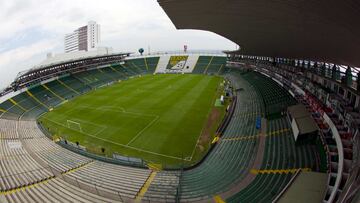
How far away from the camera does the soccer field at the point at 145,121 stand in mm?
25438

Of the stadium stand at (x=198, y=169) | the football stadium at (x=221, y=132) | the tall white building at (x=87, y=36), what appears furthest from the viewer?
the tall white building at (x=87, y=36)

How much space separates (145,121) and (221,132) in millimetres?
11467

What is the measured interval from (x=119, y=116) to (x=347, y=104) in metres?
28.9

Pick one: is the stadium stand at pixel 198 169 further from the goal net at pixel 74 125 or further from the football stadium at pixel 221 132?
the goal net at pixel 74 125

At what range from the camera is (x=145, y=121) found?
33.4 meters

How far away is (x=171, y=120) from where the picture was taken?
1305 inches

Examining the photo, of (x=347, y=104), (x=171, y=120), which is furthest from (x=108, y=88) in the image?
(x=347, y=104)

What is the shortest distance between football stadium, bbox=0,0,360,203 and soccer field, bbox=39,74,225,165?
0.62 feet

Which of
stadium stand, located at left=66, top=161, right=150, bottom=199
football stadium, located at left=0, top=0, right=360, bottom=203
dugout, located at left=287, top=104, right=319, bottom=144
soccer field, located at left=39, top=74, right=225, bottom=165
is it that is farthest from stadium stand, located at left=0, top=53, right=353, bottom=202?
soccer field, located at left=39, top=74, right=225, bottom=165

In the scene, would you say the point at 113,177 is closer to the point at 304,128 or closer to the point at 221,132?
the point at 221,132

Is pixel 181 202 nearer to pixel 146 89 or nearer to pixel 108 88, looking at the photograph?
pixel 146 89

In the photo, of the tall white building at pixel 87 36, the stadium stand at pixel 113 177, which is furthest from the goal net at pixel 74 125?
the tall white building at pixel 87 36

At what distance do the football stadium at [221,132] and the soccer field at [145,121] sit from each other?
188 millimetres

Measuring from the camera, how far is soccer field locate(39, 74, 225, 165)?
25438 mm
